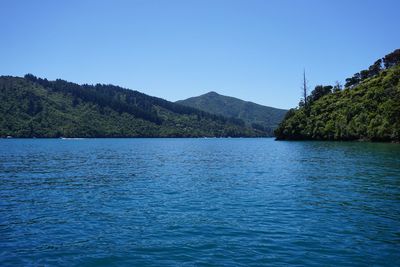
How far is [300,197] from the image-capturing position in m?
29.5

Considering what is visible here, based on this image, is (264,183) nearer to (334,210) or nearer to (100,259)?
(334,210)

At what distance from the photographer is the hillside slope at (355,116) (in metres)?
132

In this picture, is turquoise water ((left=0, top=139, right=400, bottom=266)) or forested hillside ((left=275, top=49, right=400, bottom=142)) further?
forested hillside ((left=275, top=49, right=400, bottom=142))

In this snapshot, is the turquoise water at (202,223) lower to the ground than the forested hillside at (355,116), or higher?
lower

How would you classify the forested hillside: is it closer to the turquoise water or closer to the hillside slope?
the hillside slope

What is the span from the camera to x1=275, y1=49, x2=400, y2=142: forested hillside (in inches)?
5182

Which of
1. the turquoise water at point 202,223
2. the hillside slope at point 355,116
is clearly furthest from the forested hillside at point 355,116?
the turquoise water at point 202,223

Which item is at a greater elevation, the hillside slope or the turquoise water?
the hillside slope

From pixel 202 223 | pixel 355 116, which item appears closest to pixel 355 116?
pixel 355 116

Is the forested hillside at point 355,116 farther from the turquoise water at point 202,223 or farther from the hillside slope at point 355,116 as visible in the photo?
the turquoise water at point 202,223

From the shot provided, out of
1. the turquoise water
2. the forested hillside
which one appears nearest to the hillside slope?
the forested hillside

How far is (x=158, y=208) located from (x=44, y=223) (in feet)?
26.4

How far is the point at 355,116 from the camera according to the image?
157 meters

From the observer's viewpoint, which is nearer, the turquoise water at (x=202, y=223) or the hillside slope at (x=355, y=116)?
the turquoise water at (x=202, y=223)
